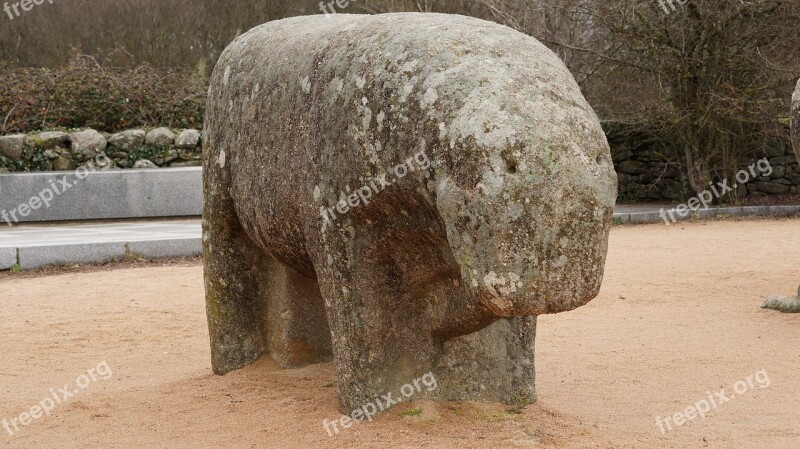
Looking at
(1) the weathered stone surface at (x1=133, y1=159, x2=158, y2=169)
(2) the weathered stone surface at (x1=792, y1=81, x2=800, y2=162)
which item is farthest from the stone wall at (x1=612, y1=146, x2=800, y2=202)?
(2) the weathered stone surface at (x1=792, y1=81, x2=800, y2=162)

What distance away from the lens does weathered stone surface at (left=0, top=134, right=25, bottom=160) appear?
1548 centimetres

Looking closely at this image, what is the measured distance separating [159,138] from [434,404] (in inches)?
505

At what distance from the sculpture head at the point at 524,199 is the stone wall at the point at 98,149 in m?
13.3

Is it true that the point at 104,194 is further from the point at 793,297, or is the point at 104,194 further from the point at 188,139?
the point at 793,297

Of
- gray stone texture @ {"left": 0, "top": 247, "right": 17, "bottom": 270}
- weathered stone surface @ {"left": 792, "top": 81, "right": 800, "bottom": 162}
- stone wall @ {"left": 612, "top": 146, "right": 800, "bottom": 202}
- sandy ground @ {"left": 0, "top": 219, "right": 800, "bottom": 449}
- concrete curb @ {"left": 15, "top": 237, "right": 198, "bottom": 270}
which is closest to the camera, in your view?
sandy ground @ {"left": 0, "top": 219, "right": 800, "bottom": 449}

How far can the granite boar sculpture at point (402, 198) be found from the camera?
3.45 metres

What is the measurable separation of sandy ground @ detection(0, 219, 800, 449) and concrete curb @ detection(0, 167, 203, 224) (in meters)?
4.62

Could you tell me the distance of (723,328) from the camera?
7.05 meters

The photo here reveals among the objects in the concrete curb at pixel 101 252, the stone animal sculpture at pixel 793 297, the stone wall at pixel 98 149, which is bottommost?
the concrete curb at pixel 101 252

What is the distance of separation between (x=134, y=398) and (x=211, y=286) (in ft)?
2.34

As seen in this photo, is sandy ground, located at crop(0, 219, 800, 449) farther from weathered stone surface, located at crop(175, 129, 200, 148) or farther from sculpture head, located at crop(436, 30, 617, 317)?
weathered stone surface, located at crop(175, 129, 200, 148)

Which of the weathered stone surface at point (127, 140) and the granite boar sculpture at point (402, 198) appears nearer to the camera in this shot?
the granite boar sculpture at point (402, 198)

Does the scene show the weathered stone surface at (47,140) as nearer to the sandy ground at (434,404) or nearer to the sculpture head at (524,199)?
the sandy ground at (434,404)

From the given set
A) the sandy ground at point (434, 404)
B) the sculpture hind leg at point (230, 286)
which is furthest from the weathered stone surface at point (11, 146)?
the sculpture hind leg at point (230, 286)
